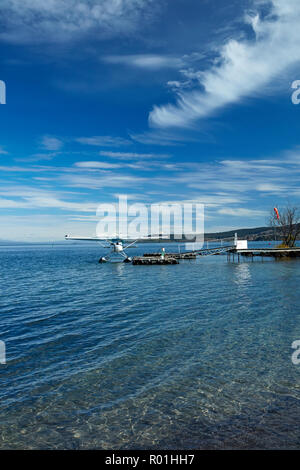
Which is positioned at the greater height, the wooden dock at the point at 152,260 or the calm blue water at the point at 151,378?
the wooden dock at the point at 152,260

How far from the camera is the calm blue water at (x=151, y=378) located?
7953mm

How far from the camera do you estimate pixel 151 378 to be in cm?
1114

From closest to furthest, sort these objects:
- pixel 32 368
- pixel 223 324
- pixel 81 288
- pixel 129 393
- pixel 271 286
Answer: pixel 129 393
pixel 32 368
pixel 223 324
pixel 271 286
pixel 81 288

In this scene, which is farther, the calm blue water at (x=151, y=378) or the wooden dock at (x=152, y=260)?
the wooden dock at (x=152, y=260)

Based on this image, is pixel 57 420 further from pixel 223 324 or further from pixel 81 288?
pixel 81 288

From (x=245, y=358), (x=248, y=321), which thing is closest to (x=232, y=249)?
(x=248, y=321)

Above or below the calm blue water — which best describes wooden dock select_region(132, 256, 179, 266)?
above

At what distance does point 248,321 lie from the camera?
18.3m

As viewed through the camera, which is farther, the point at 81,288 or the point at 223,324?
the point at 81,288

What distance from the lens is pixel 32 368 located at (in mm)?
12273

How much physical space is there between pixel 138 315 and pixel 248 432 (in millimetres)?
13243

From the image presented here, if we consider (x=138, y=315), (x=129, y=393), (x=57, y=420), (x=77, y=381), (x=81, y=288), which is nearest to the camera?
(x=57, y=420)

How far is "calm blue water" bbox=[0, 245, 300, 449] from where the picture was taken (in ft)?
26.1

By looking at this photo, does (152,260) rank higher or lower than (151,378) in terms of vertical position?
higher
